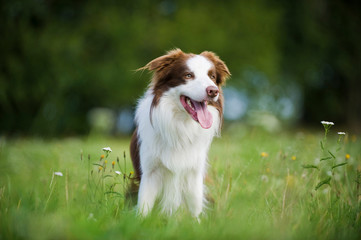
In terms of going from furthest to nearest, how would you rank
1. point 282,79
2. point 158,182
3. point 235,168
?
point 282,79, point 235,168, point 158,182

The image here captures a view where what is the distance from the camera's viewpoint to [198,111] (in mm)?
3621

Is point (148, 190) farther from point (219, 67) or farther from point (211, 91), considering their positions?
point (219, 67)

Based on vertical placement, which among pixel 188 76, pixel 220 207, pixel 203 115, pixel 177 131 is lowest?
pixel 220 207

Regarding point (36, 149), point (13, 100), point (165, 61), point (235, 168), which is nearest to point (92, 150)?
point (36, 149)

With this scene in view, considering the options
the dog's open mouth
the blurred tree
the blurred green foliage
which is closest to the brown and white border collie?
the dog's open mouth

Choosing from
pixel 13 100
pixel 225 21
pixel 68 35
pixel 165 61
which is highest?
pixel 225 21

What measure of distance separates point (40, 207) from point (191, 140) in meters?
1.56

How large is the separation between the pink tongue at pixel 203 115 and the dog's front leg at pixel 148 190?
71 centimetres

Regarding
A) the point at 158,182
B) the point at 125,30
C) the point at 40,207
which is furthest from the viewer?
the point at 125,30

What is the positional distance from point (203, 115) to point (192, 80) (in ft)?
1.23

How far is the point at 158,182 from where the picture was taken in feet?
12.0

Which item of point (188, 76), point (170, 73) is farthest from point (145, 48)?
point (188, 76)

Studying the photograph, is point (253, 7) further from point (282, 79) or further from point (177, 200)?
point (177, 200)

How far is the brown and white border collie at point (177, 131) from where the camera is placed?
11.7ft
